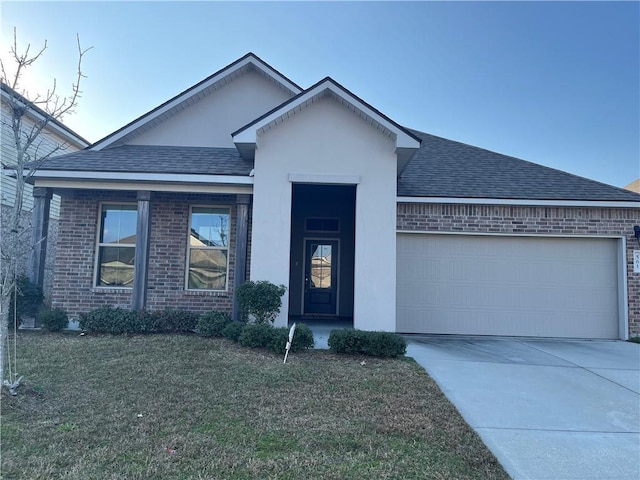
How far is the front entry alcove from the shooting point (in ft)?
37.7

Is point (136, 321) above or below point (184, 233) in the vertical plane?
below

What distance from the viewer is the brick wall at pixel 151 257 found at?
30.6 feet

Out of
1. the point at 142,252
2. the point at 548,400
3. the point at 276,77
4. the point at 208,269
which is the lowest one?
the point at 548,400

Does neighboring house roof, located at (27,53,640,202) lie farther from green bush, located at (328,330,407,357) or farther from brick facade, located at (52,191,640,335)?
green bush, located at (328,330,407,357)

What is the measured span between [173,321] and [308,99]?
17.3 feet

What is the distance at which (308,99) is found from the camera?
8219 mm

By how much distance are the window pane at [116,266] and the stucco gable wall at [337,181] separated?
350 cm

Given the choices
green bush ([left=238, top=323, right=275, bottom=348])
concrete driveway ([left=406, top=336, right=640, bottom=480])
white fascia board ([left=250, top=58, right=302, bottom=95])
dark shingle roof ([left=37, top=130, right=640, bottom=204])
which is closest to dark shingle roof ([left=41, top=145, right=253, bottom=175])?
dark shingle roof ([left=37, top=130, right=640, bottom=204])

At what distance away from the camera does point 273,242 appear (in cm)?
812

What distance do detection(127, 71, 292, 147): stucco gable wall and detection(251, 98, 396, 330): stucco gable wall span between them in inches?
114

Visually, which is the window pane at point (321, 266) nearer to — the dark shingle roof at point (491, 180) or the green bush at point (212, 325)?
the dark shingle roof at point (491, 180)

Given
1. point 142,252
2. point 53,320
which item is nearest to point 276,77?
point 142,252

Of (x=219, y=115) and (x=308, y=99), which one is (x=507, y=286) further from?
(x=219, y=115)

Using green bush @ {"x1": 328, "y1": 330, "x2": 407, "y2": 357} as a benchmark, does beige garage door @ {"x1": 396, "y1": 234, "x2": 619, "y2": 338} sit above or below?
above
